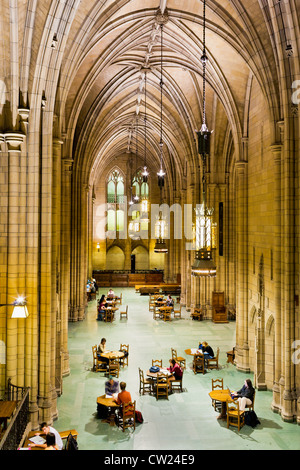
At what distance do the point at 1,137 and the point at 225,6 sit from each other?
8.63 meters

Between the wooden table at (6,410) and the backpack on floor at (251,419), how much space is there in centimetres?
566

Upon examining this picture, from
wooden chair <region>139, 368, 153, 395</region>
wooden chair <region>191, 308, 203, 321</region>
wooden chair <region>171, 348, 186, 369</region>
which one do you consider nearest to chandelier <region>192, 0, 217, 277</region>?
wooden chair <region>139, 368, 153, 395</region>

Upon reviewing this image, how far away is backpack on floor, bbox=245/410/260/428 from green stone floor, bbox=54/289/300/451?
18 centimetres

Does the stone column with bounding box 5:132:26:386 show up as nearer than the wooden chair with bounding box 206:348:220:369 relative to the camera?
Yes

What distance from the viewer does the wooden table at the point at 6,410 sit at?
750cm

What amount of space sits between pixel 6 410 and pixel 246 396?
590 cm

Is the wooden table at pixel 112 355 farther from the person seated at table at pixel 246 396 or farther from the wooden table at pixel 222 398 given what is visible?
the person seated at table at pixel 246 396

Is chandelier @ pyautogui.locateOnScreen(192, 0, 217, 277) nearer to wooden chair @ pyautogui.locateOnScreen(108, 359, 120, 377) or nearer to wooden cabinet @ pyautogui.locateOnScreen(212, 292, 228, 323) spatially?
wooden chair @ pyautogui.locateOnScreen(108, 359, 120, 377)

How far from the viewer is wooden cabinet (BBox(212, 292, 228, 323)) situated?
21.6 m

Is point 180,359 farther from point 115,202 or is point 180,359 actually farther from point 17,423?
point 115,202

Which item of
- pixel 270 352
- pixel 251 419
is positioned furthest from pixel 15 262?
pixel 270 352
